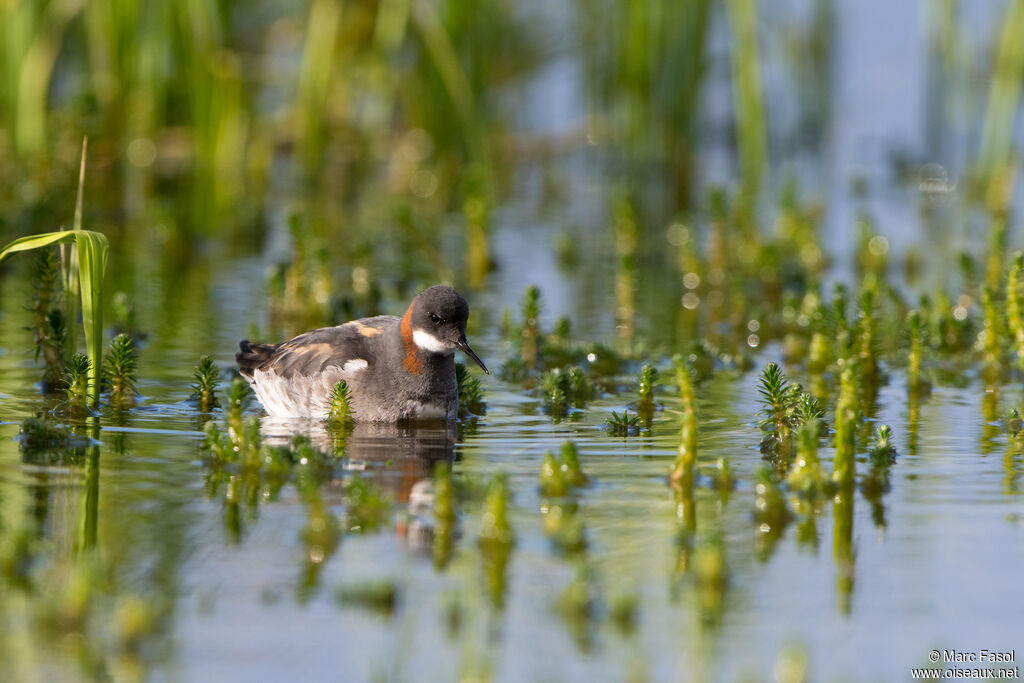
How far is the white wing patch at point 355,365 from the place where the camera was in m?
8.02

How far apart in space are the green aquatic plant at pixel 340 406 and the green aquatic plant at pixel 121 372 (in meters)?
1.04

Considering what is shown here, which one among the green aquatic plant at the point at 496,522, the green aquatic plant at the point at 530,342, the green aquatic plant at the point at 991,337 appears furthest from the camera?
the green aquatic plant at the point at 530,342

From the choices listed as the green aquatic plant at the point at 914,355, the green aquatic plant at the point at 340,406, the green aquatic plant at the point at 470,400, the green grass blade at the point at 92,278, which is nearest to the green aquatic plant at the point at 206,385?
the green aquatic plant at the point at 340,406

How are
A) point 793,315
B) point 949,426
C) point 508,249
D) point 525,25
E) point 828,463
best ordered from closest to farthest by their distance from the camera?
point 828,463
point 949,426
point 793,315
point 508,249
point 525,25

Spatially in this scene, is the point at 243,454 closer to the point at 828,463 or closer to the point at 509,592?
the point at 509,592

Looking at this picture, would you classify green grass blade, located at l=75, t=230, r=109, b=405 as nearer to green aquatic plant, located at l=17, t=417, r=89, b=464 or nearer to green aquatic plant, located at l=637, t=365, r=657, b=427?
green aquatic plant, located at l=17, t=417, r=89, b=464

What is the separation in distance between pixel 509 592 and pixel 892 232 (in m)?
10.0

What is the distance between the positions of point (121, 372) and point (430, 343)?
1.60 metres

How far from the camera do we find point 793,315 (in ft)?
34.5

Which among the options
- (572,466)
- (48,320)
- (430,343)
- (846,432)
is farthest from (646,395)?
(48,320)

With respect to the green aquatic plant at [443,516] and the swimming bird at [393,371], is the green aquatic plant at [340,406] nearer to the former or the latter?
the swimming bird at [393,371]

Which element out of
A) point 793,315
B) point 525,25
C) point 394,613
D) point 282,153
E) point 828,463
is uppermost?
point 525,25

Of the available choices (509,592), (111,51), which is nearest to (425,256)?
(111,51)

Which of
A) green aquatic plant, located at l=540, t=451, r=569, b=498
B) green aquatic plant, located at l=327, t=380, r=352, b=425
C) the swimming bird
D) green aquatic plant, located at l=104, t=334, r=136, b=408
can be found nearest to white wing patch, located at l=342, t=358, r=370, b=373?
the swimming bird
